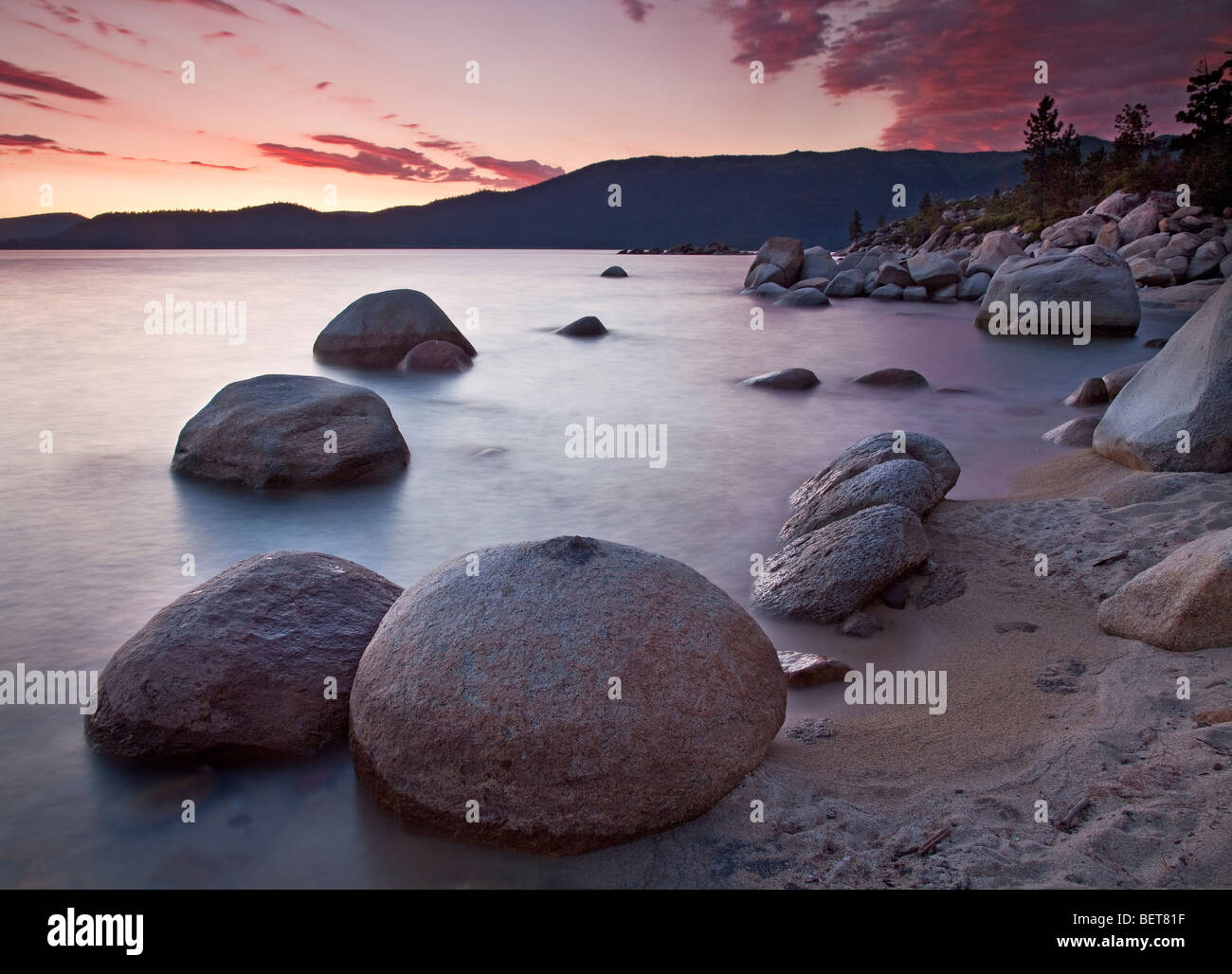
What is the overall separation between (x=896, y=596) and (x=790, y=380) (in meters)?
8.66

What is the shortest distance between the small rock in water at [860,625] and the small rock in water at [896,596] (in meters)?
0.23

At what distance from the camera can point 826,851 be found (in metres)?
2.75

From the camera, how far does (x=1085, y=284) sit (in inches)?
683

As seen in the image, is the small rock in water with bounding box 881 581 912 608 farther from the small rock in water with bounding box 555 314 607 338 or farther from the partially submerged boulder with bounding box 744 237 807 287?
the partially submerged boulder with bounding box 744 237 807 287

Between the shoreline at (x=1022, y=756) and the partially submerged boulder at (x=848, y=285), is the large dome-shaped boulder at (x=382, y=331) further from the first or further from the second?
the partially submerged boulder at (x=848, y=285)

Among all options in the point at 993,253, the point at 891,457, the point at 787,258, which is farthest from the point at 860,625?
the point at 787,258

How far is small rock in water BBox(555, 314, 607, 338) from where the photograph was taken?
20219mm

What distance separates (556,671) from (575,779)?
36cm

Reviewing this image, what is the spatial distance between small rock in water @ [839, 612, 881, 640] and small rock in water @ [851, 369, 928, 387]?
9079 millimetres

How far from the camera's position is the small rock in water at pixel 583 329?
20.2 metres

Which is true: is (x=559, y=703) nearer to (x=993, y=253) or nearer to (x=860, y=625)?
(x=860, y=625)

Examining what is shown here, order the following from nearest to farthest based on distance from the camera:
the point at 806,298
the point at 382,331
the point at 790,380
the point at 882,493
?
1. the point at 882,493
2. the point at 790,380
3. the point at 382,331
4. the point at 806,298

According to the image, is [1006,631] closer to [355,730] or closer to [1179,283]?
[355,730]

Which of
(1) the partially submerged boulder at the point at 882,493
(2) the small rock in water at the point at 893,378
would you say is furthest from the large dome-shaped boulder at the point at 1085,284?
(1) the partially submerged boulder at the point at 882,493
